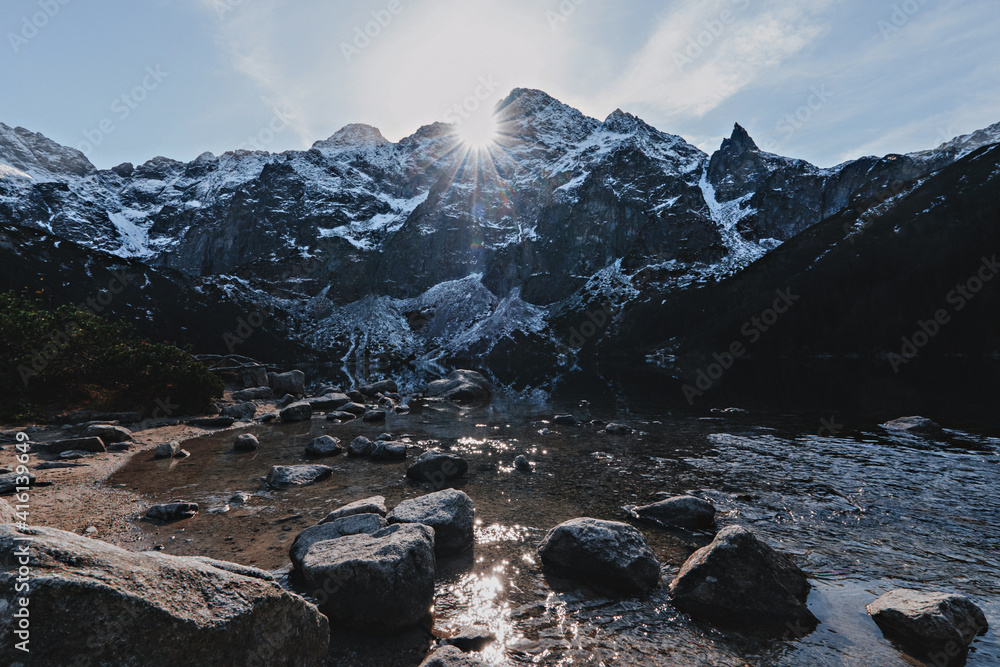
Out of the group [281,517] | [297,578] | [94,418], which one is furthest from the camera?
[94,418]

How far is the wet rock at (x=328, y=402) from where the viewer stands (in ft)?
101

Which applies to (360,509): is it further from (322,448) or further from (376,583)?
(322,448)

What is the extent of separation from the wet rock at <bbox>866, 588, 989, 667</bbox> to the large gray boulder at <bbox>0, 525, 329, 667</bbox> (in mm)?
7876

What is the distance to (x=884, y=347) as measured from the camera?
98.1 meters

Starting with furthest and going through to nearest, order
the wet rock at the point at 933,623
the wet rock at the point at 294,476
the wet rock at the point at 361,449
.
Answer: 1. the wet rock at the point at 361,449
2. the wet rock at the point at 294,476
3. the wet rock at the point at 933,623

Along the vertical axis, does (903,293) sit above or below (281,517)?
above

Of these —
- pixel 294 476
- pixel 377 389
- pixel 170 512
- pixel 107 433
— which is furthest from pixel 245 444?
pixel 377 389

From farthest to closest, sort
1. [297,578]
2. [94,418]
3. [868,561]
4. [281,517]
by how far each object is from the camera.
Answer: [94,418] < [281,517] < [868,561] < [297,578]

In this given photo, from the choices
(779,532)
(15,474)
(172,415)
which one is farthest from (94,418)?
(779,532)

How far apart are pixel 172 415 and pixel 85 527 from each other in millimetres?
17848

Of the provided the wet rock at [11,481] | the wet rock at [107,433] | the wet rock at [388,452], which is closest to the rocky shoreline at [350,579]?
the wet rock at [11,481]

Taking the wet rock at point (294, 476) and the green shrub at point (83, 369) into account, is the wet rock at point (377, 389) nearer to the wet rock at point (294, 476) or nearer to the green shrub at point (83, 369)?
the green shrub at point (83, 369)

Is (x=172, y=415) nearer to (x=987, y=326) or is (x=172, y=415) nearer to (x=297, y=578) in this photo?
(x=297, y=578)

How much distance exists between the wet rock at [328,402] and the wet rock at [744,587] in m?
28.3
